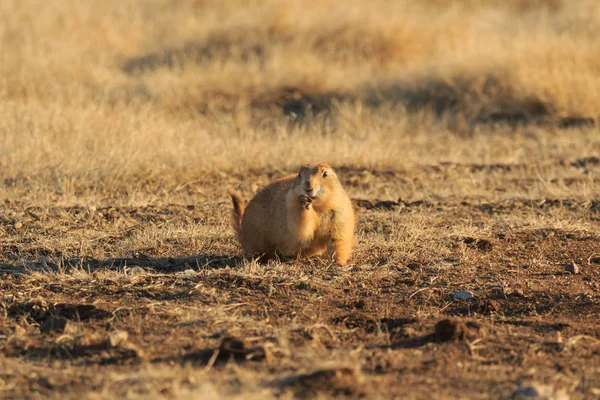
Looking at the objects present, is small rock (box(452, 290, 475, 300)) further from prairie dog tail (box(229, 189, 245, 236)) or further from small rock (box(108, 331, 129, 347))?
small rock (box(108, 331, 129, 347))

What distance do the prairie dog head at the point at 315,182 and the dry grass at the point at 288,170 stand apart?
19.8 inches

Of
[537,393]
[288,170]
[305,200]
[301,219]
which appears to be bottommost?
[288,170]

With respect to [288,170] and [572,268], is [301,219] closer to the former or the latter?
[572,268]

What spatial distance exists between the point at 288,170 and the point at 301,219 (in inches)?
145

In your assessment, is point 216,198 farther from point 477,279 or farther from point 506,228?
point 477,279

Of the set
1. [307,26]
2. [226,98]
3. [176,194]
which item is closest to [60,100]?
[226,98]

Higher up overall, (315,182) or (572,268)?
(315,182)

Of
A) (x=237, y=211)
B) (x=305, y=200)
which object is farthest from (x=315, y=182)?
(x=237, y=211)

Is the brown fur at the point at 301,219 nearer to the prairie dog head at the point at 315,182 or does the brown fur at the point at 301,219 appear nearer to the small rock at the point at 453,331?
the prairie dog head at the point at 315,182

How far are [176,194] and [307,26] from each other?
751 cm

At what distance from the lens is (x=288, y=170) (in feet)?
31.1

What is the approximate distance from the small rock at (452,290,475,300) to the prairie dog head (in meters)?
1.05

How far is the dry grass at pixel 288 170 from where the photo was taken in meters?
4.32

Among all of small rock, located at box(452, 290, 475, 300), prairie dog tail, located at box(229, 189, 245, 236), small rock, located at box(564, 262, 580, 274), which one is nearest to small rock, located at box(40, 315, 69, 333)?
prairie dog tail, located at box(229, 189, 245, 236)
